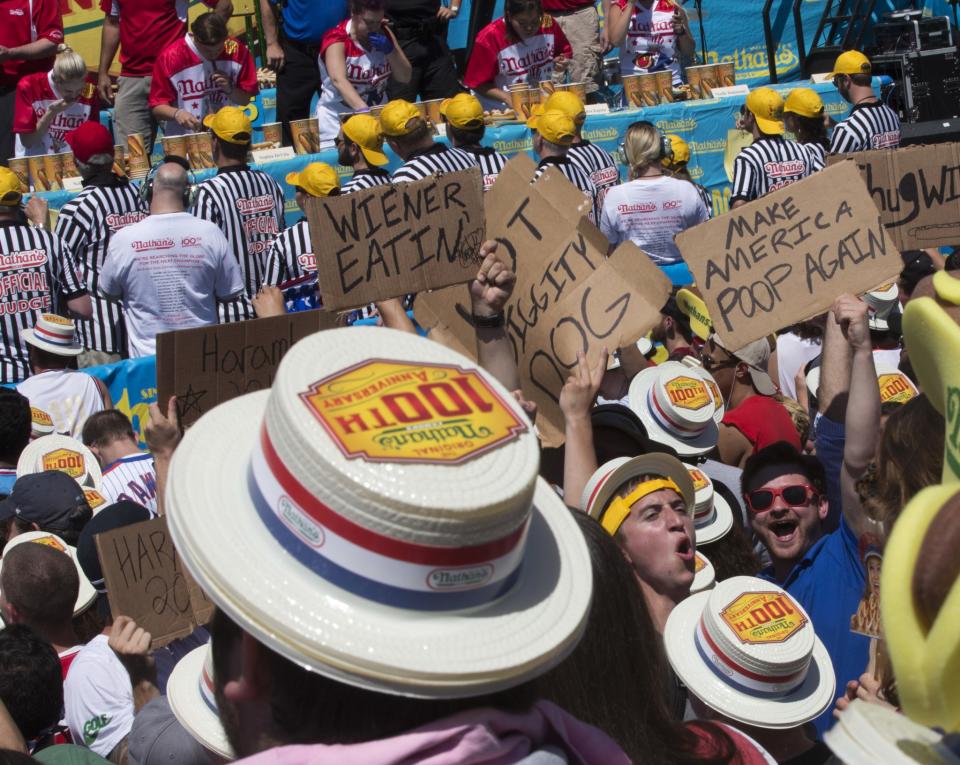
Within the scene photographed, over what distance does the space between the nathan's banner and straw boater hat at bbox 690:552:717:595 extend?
60cm

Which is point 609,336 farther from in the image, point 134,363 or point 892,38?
point 892,38

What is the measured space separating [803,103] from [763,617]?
6.86 meters

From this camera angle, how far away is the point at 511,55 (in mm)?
11438

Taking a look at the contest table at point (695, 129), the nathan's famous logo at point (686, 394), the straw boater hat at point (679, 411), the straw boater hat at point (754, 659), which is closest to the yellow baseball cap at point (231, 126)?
the contest table at point (695, 129)

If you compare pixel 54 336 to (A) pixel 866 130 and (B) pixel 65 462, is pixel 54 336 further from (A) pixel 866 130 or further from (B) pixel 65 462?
(A) pixel 866 130

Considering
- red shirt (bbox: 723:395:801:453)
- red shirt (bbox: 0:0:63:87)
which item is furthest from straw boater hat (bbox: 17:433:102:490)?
red shirt (bbox: 0:0:63:87)

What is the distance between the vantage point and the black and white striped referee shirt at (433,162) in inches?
319

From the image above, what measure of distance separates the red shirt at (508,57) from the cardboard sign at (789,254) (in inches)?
275

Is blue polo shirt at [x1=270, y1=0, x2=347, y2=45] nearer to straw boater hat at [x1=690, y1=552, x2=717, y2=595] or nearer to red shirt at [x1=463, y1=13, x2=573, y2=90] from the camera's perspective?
red shirt at [x1=463, y1=13, x2=573, y2=90]

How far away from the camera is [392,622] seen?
1.49m

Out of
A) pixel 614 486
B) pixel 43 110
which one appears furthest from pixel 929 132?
pixel 614 486

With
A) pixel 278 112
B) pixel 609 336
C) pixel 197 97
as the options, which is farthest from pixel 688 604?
pixel 278 112

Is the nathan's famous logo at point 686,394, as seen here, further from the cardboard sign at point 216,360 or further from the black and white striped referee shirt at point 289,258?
the black and white striped referee shirt at point 289,258

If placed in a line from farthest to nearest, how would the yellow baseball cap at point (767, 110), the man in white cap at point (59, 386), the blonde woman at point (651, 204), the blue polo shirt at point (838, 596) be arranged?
1. the yellow baseball cap at point (767, 110)
2. the blonde woman at point (651, 204)
3. the man in white cap at point (59, 386)
4. the blue polo shirt at point (838, 596)
